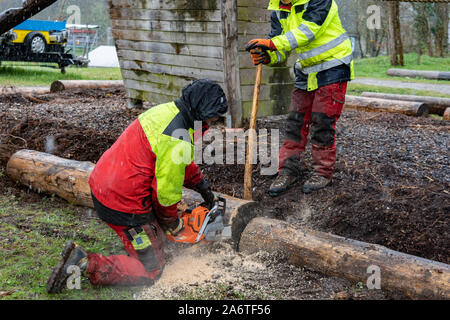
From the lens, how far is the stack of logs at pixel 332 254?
2861 mm

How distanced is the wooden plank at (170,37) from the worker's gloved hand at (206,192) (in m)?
3.47

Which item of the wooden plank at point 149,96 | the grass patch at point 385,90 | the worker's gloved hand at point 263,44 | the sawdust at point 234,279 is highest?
the worker's gloved hand at point 263,44

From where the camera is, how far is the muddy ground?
3.25m

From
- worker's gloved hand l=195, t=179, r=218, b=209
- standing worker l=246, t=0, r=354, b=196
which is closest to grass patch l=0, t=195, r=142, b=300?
worker's gloved hand l=195, t=179, r=218, b=209

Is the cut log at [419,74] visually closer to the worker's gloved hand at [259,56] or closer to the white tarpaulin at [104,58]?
the worker's gloved hand at [259,56]

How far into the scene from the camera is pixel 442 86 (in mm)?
13531

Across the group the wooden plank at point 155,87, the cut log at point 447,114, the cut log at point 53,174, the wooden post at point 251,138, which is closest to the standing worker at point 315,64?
the wooden post at point 251,138

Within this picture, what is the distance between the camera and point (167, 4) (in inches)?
287

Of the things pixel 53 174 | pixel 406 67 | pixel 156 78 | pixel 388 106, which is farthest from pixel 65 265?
pixel 406 67

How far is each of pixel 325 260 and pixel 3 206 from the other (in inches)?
133

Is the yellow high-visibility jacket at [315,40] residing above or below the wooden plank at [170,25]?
below

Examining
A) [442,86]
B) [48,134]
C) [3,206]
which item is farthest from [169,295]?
[442,86]

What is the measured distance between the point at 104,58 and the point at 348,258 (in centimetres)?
2477

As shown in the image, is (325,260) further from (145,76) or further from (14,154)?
(145,76)
